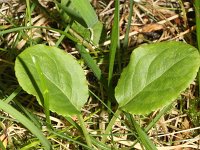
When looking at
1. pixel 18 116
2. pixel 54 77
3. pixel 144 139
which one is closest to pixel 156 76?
pixel 144 139

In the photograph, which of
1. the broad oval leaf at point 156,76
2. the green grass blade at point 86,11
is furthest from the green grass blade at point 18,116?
the green grass blade at point 86,11

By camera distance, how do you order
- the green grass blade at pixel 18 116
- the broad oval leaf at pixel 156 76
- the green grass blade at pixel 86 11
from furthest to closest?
the green grass blade at pixel 86 11, the broad oval leaf at pixel 156 76, the green grass blade at pixel 18 116

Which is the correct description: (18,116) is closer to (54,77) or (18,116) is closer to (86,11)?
(54,77)

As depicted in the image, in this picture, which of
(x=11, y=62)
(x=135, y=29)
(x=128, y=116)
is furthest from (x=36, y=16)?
(x=128, y=116)

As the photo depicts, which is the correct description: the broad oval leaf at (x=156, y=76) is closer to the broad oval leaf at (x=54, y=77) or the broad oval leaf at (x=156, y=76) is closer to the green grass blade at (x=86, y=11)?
the broad oval leaf at (x=54, y=77)

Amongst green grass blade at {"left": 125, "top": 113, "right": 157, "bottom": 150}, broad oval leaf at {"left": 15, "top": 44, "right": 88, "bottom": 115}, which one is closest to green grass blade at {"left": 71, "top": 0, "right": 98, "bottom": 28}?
broad oval leaf at {"left": 15, "top": 44, "right": 88, "bottom": 115}

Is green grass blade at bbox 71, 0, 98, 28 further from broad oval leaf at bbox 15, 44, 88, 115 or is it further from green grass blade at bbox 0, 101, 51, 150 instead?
green grass blade at bbox 0, 101, 51, 150

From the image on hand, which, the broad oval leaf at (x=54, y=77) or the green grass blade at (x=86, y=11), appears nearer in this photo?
the broad oval leaf at (x=54, y=77)

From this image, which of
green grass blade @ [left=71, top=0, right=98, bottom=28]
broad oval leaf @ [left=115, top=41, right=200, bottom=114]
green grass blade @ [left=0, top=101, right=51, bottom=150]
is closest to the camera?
green grass blade @ [left=0, top=101, right=51, bottom=150]
